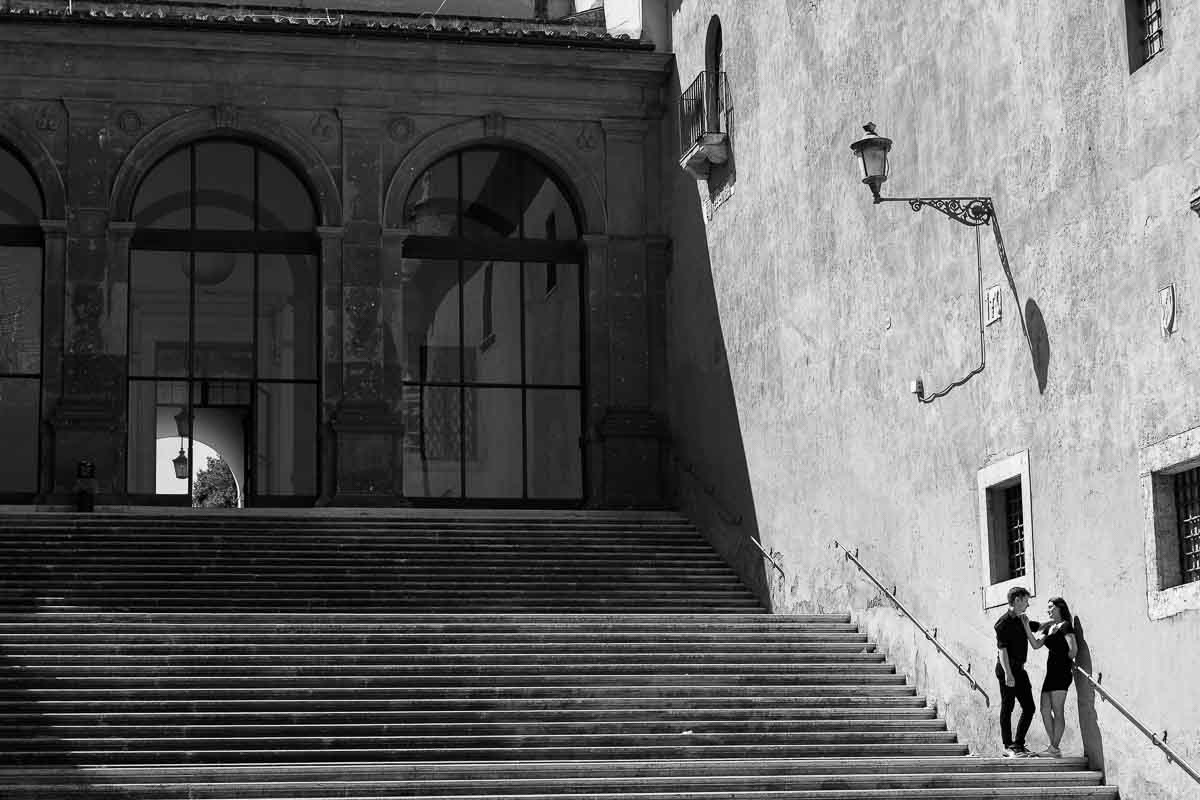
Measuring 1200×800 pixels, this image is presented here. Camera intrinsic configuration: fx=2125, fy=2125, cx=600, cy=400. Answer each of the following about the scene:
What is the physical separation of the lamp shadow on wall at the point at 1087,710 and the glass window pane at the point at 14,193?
19158 mm

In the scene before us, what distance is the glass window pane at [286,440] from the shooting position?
35.2 meters

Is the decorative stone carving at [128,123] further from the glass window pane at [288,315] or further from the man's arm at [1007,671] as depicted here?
the man's arm at [1007,671]

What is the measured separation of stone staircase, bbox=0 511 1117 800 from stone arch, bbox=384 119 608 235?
631 cm

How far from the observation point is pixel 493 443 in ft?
114

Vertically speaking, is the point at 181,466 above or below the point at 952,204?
below

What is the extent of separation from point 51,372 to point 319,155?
428cm

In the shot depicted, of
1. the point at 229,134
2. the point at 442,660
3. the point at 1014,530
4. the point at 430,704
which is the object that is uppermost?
the point at 229,134

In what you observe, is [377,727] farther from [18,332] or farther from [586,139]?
[18,332]

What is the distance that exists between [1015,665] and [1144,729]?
1.46m

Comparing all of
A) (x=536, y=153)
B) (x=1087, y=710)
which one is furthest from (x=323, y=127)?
(x=1087, y=710)

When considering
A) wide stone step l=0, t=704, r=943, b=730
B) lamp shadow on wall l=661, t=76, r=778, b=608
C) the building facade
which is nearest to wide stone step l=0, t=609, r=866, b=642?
wide stone step l=0, t=704, r=943, b=730

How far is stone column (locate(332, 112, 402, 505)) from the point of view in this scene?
85.6 ft

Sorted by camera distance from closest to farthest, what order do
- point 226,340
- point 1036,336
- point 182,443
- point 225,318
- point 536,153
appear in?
point 1036,336 < point 536,153 < point 225,318 < point 226,340 < point 182,443

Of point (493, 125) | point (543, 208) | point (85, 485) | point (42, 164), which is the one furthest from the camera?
point (543, 208)
